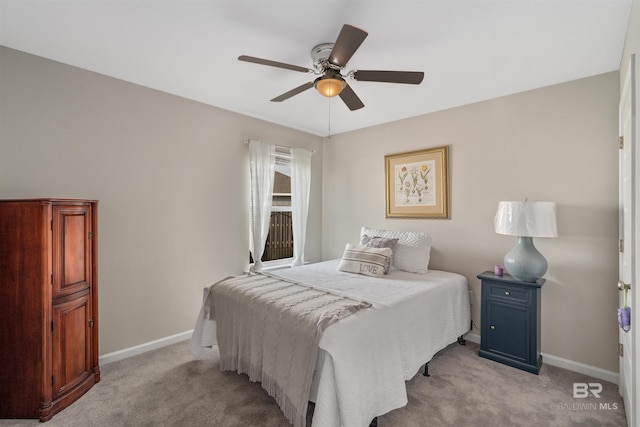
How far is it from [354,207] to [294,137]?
4.38ft

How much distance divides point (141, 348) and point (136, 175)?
1660 mm

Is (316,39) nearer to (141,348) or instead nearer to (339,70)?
(339,70)

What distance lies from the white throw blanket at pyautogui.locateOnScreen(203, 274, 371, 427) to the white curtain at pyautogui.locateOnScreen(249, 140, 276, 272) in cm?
102

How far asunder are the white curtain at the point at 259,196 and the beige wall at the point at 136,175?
10 centimetres

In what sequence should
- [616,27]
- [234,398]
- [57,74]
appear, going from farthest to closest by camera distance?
[57,74] < [234,398] < [616,27]

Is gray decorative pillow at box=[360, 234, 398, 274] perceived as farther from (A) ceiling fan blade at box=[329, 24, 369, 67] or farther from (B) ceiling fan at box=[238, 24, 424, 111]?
(A) ceiling fan blade at box=[329, 24, 369, 67]

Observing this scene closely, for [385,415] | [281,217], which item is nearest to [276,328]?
[385,415]

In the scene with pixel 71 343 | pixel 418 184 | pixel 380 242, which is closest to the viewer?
pixel 71 343

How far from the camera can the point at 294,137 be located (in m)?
4.30

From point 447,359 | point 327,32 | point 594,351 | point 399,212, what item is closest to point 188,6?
point 327,32

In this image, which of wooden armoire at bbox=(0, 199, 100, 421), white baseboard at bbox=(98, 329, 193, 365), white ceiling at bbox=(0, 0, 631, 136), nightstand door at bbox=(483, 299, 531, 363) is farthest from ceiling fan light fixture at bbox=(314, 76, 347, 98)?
white baseboard at bbox=(98, 329, 193, 365)

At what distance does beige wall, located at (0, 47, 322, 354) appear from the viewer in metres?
2.33

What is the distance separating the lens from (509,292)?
2.67 metres

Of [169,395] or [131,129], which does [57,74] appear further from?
[169,395]
